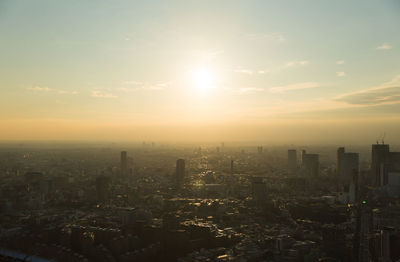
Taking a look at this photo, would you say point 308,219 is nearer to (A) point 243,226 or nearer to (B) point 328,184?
(A) point 243,226

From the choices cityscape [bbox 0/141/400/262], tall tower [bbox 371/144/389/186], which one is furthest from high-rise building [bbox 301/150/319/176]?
tall tower [bbox 371/144/389/186]

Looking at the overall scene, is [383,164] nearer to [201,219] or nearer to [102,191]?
[201,219]

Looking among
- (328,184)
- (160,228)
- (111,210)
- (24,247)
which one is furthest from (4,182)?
(328,184)

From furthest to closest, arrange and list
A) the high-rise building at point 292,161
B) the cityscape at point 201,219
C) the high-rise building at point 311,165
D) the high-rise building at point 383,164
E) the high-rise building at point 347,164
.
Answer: the high-rise building at point 292,161 → the high-rise building at point 311,165 → the high-rise building at point 347,164 → the high-rise building at point 383,164 → the cityscape at point 201,219

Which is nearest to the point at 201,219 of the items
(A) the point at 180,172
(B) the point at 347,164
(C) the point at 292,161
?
(A) the point at 180,172

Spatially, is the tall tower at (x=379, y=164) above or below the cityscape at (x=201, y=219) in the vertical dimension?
above

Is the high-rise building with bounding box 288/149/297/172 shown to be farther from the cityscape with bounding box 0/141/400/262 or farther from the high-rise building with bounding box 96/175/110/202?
the high-rise building with bounding box 96/175/110/202

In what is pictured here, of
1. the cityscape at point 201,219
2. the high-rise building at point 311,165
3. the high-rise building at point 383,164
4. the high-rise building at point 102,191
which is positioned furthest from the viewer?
the high-rise building at point 311,165

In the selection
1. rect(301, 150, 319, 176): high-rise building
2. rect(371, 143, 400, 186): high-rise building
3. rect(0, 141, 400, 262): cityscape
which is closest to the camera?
rect(0, 141, 400, 262): cityscape

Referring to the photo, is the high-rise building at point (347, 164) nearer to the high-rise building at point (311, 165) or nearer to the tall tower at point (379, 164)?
the high-rise building at point (311, 165)

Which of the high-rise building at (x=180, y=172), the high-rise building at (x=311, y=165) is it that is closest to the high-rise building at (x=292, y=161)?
the high-rise building at (x=311, y=165)
